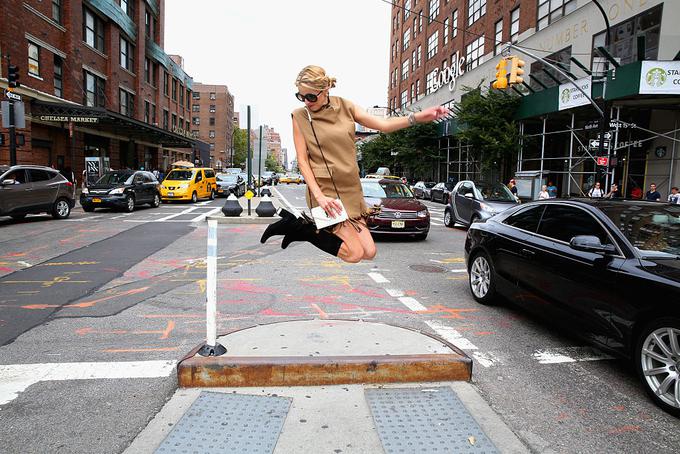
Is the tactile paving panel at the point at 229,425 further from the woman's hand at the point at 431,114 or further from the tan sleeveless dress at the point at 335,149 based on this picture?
the woman's hand at the point at 431,114

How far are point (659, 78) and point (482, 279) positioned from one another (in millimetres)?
15799

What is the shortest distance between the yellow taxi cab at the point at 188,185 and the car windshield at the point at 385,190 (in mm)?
15094

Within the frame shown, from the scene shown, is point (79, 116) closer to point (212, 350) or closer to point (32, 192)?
point (32, 192)

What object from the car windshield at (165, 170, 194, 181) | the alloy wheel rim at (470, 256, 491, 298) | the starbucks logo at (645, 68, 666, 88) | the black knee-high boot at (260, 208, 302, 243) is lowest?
the alloy wheel rim at (470, 256, 491, 298)

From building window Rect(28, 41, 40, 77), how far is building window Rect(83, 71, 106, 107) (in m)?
4.96

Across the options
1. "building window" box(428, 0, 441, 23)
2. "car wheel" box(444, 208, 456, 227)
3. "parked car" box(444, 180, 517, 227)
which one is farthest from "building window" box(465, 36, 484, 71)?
"parked car" box(444, 180, 517, 227)

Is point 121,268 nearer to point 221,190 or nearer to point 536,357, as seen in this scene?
point 536,357

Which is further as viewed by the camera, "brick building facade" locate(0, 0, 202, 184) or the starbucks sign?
"brick building facade" locate(0, 0, 202, 184)

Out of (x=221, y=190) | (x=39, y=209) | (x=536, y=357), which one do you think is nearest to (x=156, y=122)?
(x=221, y=190)

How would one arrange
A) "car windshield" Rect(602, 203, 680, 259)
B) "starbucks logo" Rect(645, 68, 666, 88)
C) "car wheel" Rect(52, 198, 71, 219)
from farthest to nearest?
"starbucks logo" Rect(645, 68, 666, 88), "car wheel" Rect(52, 198, 71, 219), "car windshield" Rect(602, 203, 680, 259)

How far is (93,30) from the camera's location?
107 feet

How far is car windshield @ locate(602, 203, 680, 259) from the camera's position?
393 cm

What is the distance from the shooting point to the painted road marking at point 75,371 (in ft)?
12.1

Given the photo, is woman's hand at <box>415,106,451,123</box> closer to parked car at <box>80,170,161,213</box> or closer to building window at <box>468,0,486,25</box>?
parked car at <box>80,170,161,213</box>
